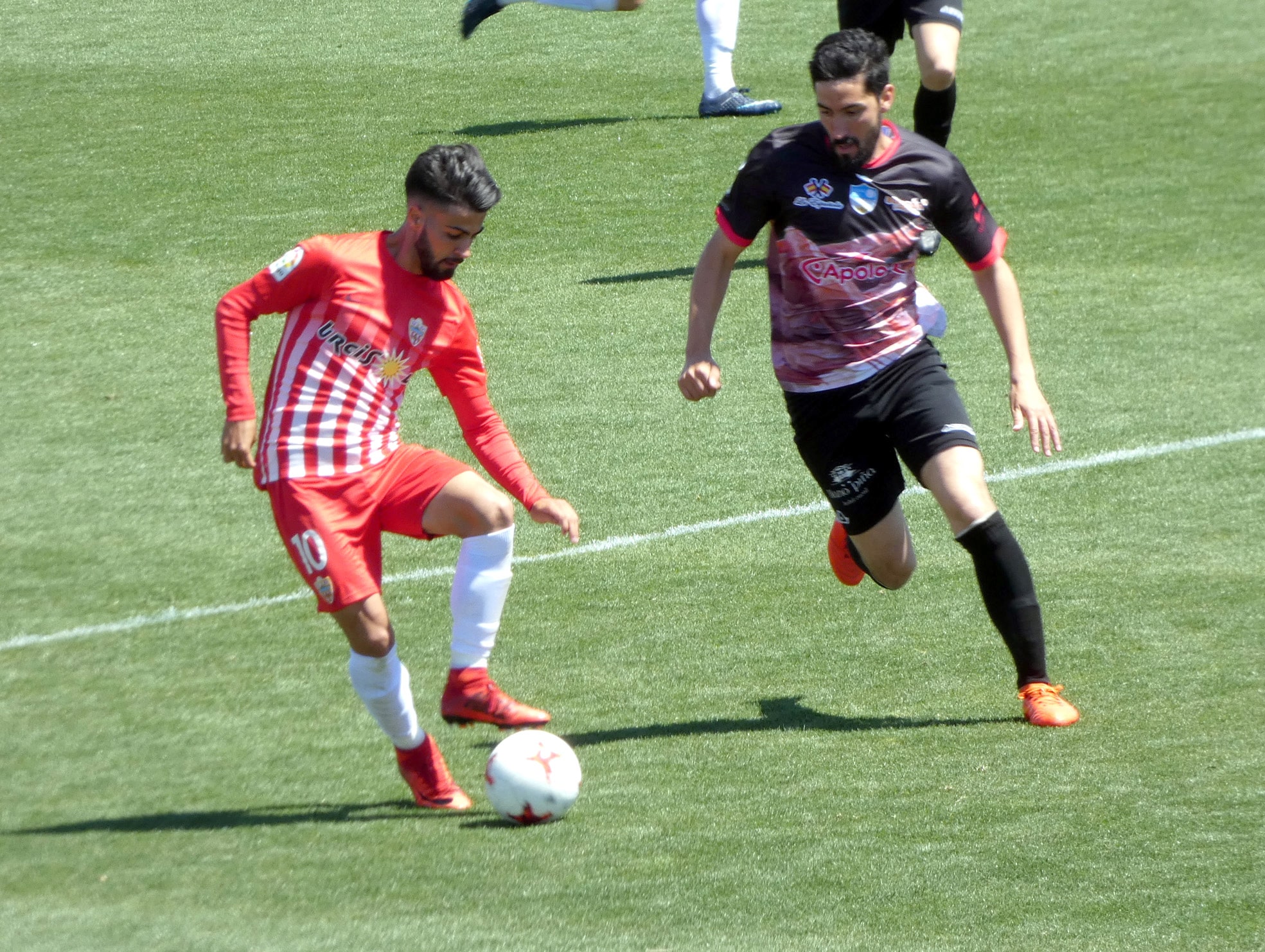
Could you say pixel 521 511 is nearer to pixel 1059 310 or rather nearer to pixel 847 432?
pixel 847 432

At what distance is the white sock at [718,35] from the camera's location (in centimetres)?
1280

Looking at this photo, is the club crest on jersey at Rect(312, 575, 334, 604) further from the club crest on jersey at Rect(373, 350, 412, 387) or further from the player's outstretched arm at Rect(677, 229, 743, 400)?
the player's outstretched arm at Rect(677, 229, 743, 400)

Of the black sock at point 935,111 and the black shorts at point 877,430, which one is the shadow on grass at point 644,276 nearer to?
the black sock at point 935,111

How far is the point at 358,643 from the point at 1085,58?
12.8 m

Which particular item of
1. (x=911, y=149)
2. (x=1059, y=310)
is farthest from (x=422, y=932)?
(x=1059, y=310)

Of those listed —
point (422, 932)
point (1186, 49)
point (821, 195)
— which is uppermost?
point (821, 195)

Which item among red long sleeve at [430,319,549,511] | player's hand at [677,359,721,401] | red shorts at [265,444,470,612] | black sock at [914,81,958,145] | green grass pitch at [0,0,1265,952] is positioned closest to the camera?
green grass pitch at [0,0,1265,952]

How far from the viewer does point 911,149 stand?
18.2 ft

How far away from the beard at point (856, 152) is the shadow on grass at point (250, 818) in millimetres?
2249

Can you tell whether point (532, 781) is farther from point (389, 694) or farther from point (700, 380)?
point (700, 380)

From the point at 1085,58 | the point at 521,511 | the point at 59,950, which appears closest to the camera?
the point at 59,950

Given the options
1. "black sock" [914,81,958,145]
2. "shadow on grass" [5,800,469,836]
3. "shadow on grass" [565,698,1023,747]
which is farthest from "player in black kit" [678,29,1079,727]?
"black sock" [914,81,958,145]

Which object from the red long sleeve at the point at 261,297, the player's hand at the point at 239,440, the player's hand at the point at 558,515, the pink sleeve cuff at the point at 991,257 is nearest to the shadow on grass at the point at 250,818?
the player's hand at the point at 558,515

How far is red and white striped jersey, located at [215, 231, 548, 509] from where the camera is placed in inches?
195
